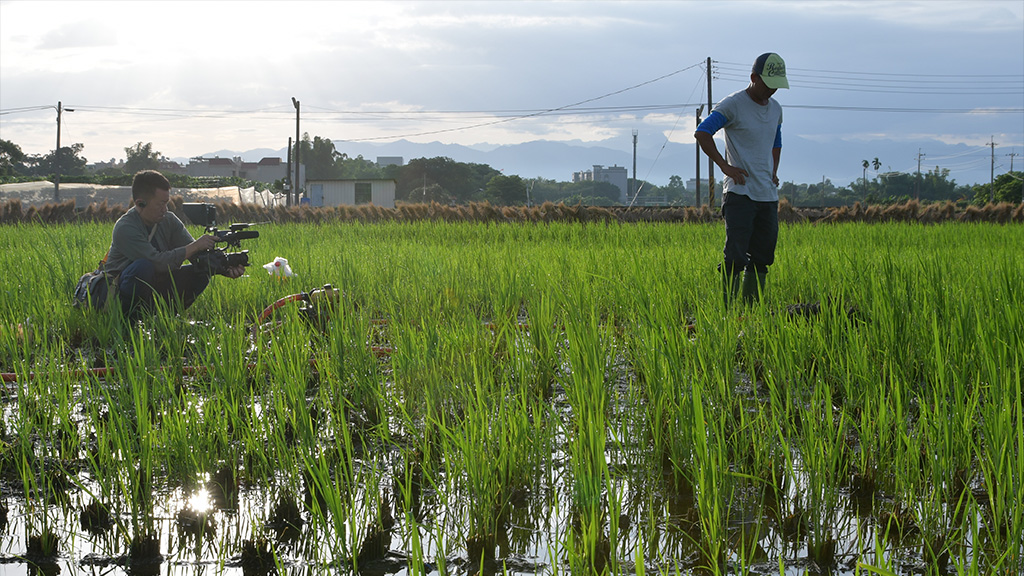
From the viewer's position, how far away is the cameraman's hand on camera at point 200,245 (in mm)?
3768

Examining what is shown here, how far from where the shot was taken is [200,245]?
3.78 m

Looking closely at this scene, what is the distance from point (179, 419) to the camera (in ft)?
6.38

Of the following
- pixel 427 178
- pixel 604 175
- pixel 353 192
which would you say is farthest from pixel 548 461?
pixel 604 175

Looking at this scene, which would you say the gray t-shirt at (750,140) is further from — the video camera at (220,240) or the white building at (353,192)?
the white building at (353,192)

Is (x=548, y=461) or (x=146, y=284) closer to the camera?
(x=548, y=461)

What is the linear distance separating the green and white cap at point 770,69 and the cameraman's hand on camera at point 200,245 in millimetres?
2770

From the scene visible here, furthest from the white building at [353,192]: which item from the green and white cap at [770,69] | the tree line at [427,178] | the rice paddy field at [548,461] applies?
the rice paddy field at [548,461]

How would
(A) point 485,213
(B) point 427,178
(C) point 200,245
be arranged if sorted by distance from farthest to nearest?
(B) point 427,178 < (A) point 485,213 < (C) point 200,245

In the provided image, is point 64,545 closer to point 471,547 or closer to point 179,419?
point 179,419

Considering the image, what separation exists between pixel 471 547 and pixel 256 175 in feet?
274

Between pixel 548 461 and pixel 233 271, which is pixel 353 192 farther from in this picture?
pixel 548 461

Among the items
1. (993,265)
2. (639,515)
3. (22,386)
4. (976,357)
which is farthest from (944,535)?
(993,265)

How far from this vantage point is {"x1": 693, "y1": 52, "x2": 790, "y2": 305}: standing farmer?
406 centimetres

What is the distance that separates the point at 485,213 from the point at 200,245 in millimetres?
9633
